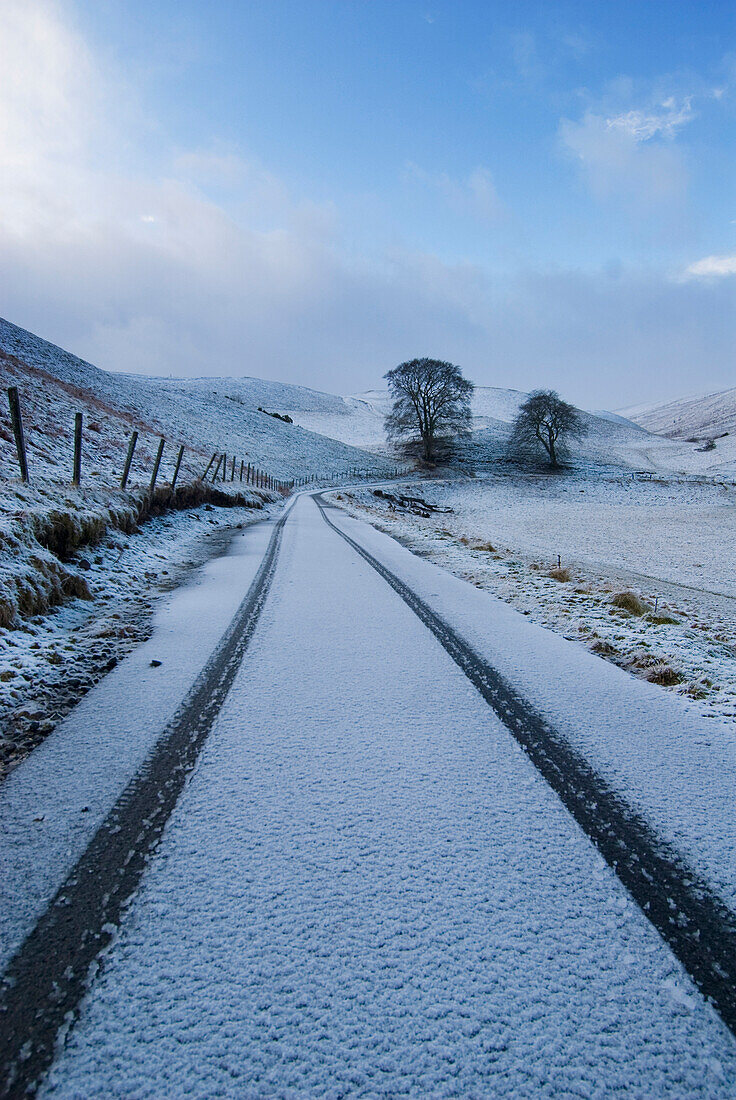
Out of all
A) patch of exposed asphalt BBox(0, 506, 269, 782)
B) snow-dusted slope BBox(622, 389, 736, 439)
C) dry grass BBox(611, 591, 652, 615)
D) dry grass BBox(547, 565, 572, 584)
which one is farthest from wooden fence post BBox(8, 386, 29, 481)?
snow-dusted slope BBox(622, 389, 736, 439)

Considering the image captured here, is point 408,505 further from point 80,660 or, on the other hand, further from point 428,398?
point 428,398

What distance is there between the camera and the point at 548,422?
1994 inches

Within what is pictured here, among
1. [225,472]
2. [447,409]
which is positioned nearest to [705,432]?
[447,409]

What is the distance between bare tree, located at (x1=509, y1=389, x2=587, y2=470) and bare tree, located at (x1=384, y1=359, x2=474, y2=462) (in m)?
6.11

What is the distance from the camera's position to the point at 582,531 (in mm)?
19438

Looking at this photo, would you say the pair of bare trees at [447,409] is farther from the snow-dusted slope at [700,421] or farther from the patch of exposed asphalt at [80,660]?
the patch of exposed asphalt at [80,660]

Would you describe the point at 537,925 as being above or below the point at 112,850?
above

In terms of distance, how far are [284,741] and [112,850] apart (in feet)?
3.14

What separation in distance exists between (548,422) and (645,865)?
53.9 metres

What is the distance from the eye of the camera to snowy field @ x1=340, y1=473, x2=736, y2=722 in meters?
4.23

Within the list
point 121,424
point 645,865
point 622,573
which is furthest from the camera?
point 121,424

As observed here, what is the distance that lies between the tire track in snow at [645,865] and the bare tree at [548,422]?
166 feet

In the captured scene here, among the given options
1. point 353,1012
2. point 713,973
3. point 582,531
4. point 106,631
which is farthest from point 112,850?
point 582,531

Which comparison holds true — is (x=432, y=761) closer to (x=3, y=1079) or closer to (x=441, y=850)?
(x=441, y=850)
